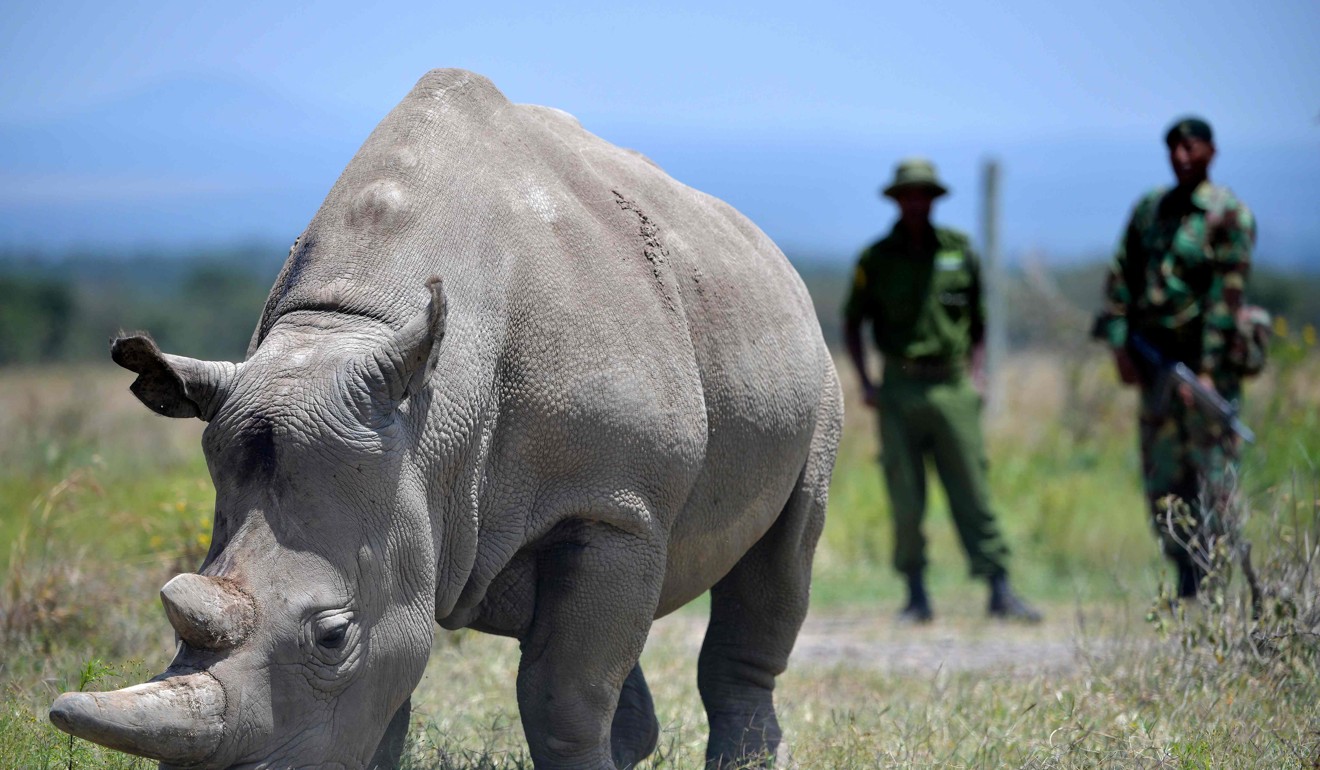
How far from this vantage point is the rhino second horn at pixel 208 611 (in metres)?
3.05

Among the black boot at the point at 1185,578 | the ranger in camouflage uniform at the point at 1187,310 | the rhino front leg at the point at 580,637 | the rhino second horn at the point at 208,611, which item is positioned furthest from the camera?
the black boot at the point at 1185,578

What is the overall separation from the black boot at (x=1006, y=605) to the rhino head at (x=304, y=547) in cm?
582

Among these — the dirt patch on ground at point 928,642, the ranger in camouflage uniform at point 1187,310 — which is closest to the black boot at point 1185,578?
the ranger in camouflage uniform at point 1187,310

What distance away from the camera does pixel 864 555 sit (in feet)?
35.2

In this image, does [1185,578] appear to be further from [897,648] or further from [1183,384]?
[897,648]

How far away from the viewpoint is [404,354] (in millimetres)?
3336

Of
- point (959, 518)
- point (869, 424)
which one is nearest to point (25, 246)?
point (869, 424)

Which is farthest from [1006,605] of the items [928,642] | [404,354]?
[404,354]

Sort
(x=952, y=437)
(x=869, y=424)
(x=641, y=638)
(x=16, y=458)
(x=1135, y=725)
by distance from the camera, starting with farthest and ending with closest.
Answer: (x=869, y=424)
(x=16, y=458)
(x=952, y=437)
(x=1135, y=725)
(x=641, y=638)

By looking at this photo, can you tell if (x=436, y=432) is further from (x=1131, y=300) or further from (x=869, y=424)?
(x=869, y=424)

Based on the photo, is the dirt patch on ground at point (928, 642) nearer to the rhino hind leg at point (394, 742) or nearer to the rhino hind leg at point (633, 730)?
the rhino hind leg at point (633, 730)

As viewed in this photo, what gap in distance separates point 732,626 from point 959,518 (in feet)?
13.1

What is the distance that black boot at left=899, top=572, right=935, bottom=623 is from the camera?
884 cm

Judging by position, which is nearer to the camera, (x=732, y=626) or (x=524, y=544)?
(x=524, y=544)
